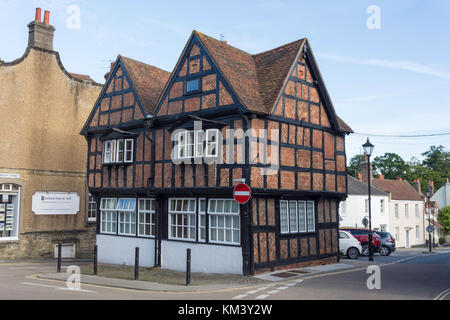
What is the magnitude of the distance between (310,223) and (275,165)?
12.7ft

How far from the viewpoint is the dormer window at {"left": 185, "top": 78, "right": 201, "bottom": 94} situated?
1825 centimetres

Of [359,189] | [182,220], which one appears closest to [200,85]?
[182,220]

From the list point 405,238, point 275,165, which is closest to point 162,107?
point 275,165

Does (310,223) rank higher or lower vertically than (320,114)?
lower

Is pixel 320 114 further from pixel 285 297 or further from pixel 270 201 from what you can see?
pixel 285 297

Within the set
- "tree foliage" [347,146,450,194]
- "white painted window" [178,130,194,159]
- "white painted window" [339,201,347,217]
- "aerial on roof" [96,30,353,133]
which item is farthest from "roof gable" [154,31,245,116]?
"tree foliage" [347,146,450,194]

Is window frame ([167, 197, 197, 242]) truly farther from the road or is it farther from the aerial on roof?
the road

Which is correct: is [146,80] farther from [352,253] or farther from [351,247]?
[352,253]

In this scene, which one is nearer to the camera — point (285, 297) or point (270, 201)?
point (285, 297)

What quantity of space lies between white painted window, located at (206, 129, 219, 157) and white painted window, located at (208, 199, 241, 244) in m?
1.95

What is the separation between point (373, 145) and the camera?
22547 millimetres

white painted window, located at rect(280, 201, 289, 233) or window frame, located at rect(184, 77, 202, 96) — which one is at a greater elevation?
window frame, located at rect(184, 77, 202, 96)

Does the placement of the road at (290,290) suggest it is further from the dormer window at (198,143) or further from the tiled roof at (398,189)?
the tiled roof at (398,189)

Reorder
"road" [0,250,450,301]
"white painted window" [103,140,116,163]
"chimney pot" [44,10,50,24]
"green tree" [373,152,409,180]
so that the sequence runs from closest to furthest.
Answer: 1. "road" [0,250,450,301]
2. "white painted window" [103,140,116,163]
3. "chimney pot" [44,10,50,24]
4. "green tree" [373,152,409,180]
